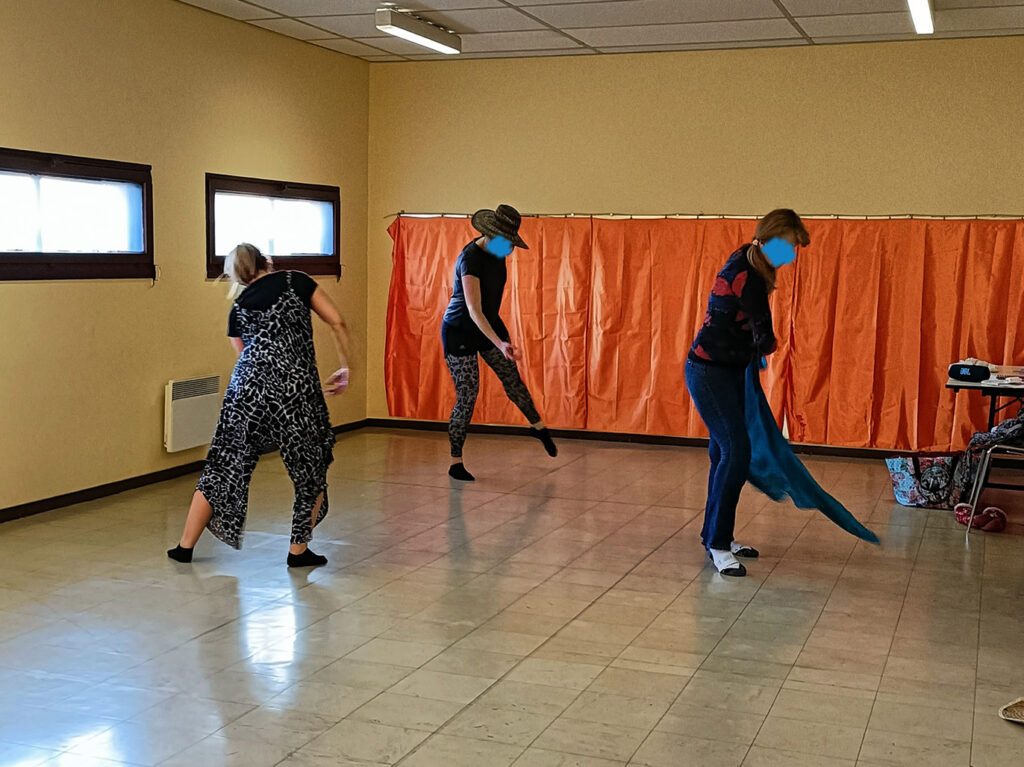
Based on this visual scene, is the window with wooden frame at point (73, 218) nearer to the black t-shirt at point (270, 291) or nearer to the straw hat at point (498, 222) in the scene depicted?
the black t-shirt at point (270, 291)

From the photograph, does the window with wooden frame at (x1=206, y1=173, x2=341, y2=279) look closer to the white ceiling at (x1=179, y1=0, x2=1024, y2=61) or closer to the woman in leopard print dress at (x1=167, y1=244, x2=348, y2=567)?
the white ceiling at (x1=179, y1=0, x2=1024, y2=61)

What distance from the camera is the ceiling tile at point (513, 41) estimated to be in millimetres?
7355

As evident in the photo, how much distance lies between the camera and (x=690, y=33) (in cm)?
722

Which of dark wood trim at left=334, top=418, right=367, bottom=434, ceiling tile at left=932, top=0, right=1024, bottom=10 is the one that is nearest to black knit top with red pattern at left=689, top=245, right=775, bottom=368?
ceiling tile at left=932, top=0, right=1024, bottom=10

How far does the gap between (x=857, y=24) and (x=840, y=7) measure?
50 cm

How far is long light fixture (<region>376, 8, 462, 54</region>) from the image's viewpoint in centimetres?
656

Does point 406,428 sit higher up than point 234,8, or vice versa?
point 234,8

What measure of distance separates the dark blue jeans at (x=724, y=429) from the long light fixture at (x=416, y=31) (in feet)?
9.63

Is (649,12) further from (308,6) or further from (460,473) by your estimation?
(460,473)

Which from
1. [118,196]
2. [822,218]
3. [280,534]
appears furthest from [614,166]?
[280,534]

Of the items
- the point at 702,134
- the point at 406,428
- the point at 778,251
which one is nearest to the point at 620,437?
the point at 406,428

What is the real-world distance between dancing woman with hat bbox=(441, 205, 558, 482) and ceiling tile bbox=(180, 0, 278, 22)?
1.82 metres

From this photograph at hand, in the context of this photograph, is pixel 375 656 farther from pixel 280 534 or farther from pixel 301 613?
pixel 280 534

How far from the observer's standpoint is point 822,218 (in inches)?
299
